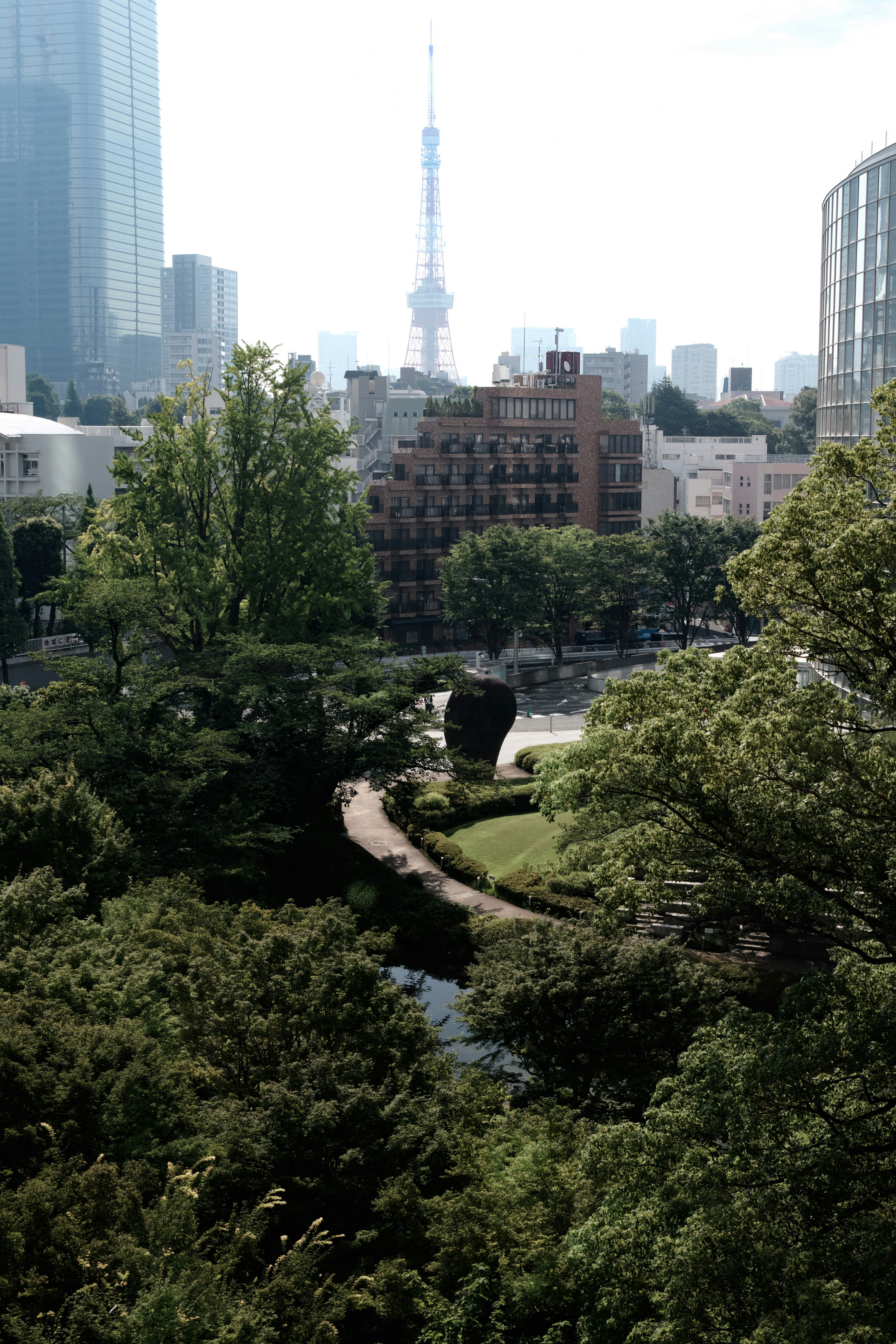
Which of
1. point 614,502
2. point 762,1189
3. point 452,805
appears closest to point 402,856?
point 452,805

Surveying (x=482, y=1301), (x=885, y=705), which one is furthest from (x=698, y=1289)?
(x=885, y=705)

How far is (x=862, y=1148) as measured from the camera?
44.3 ft

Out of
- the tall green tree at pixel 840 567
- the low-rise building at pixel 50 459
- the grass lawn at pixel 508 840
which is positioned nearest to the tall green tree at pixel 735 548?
the grass lawn at pixel 508 840

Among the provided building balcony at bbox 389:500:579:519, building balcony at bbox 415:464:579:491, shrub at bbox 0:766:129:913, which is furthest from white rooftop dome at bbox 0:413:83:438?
shrub at bbox 0:766:129:913

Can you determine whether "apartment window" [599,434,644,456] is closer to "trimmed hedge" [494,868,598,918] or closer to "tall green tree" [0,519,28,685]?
"tall green tree" [0,519,28,685]

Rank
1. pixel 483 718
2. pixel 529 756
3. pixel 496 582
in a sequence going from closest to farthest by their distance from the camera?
pixel 483 718
pixel 529 756
pixel 496 582

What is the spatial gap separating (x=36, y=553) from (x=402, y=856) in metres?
45.8

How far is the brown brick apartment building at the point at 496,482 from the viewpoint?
92000 mm

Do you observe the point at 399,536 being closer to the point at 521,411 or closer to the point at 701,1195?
the point at 521,411

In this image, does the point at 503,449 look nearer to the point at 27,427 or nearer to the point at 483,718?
the point at 27,427

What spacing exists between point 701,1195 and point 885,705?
6.23 m

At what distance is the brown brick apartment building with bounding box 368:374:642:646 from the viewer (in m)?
92.0

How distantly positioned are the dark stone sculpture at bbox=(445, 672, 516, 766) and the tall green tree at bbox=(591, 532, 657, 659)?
3484 cm

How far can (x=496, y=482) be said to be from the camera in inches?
3787
